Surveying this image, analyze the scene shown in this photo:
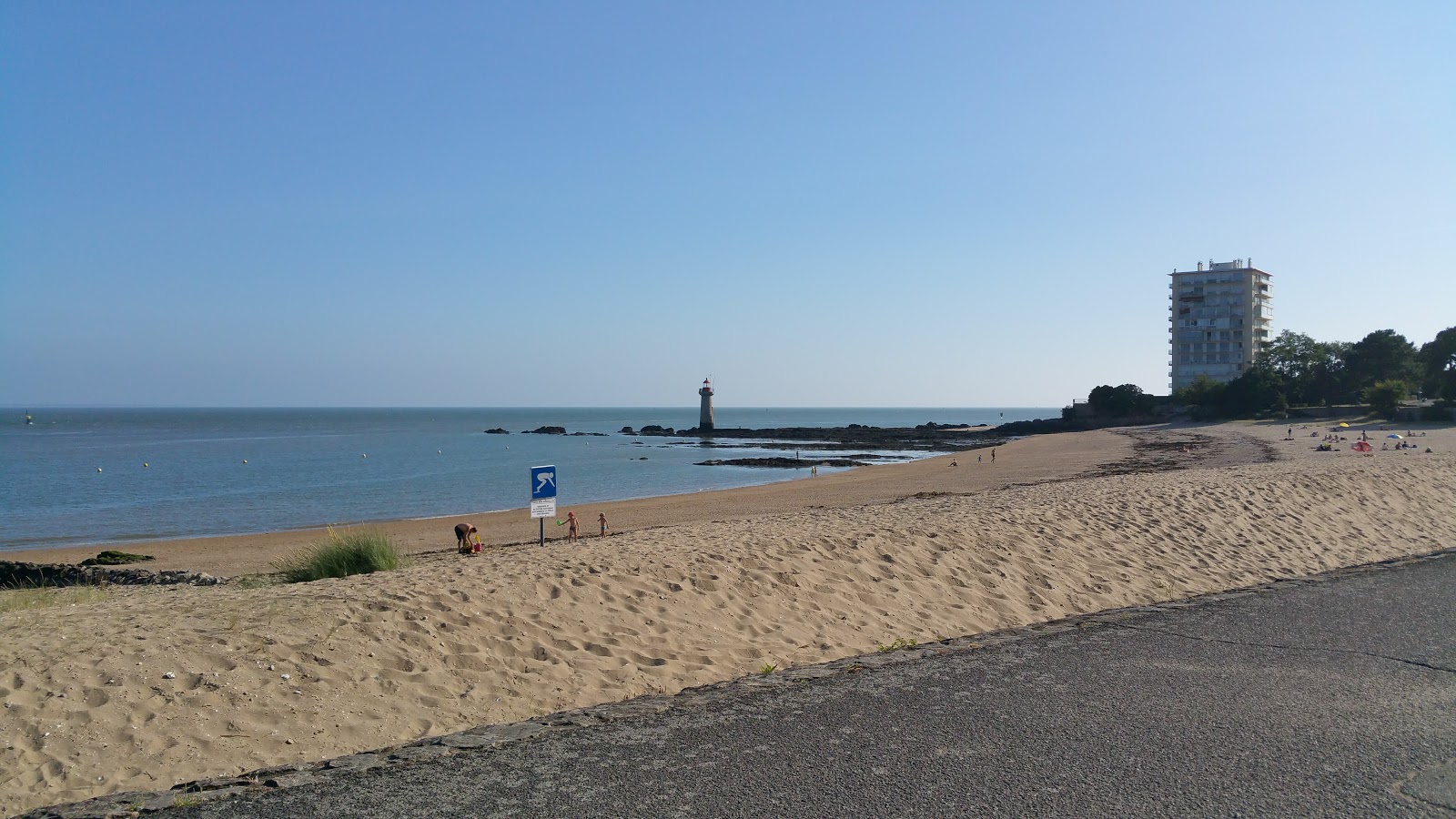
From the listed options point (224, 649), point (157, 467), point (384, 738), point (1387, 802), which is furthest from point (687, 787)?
point (157, 467)

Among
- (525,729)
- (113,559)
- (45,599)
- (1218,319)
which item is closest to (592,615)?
(525,729)

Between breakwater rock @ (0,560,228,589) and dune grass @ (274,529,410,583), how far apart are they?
4.51m

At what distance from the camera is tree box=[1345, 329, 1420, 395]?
7144 centimetres

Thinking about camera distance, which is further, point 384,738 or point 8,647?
point 8,647

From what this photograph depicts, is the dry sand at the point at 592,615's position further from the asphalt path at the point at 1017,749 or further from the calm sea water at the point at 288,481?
the calm sea water at the point at 288,481

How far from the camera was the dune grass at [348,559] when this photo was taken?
1069cm

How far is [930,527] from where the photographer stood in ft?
37.8

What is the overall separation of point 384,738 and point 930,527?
25.6ft

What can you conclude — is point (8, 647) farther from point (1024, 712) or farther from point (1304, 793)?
point (1304, 793)

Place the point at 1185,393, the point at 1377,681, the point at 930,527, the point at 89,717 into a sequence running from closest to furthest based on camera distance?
the point at 89,717 < the point at 1377,681 < the point at 930,527 < the point at 1185,393

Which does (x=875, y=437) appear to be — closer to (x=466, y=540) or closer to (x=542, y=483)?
(x=466, y=540)

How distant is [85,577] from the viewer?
16.1 meters

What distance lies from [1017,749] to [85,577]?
56.9ft

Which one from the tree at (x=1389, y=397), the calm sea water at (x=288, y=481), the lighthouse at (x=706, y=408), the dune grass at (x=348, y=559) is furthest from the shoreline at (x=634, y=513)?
the lighthouse at (x=706, y=408)
